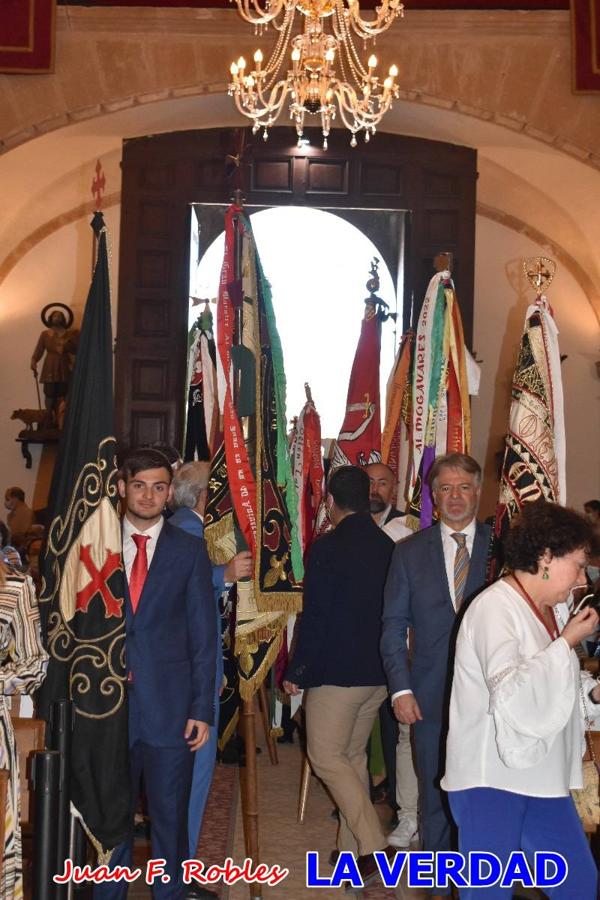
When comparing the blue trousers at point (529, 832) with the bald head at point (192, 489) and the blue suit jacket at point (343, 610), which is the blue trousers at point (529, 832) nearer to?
the blue suit jacket at point (343, 610)

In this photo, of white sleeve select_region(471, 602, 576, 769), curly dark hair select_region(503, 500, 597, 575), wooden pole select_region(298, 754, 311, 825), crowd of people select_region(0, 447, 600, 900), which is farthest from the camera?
wooden pole select_region(298, 754, 311, 825)

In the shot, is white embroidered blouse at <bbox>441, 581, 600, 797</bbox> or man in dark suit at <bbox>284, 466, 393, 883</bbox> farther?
man in dark suit at <bbox>284, 466, 393, 883</bbox>

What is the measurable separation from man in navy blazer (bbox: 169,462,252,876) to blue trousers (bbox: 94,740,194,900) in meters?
0.38

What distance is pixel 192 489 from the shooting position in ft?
17.5

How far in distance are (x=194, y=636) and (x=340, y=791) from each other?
3.77 ft

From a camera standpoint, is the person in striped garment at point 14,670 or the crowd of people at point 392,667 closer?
the crowd of people at point 392,667

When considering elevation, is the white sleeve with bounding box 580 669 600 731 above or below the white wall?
below

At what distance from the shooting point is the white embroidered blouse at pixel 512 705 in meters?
3.24

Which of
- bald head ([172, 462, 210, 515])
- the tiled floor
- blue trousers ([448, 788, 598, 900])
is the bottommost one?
the tiled floor

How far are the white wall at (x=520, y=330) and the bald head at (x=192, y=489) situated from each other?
8624 mm

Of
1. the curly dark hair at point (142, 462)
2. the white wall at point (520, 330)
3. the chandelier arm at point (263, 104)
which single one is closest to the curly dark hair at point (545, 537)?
the curly dark hair at point (142, 462)

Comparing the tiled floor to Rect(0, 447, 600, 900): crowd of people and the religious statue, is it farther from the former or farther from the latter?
the religious statue

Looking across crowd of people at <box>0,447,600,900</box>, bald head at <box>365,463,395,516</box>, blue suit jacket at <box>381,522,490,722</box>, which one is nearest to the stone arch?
bald head at <box>365,463,395,516</box>

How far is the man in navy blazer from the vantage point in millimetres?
4883
